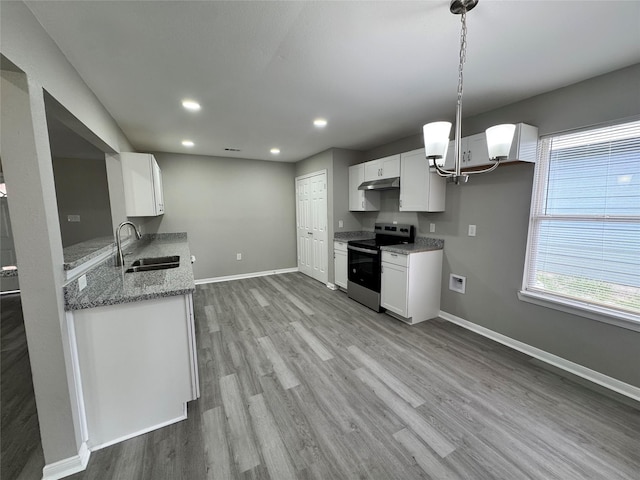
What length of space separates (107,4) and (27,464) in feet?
8.19

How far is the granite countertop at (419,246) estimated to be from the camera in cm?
315

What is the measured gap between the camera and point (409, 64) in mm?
1850

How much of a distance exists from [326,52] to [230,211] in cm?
395

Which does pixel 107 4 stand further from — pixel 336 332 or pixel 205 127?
pixel 336 332

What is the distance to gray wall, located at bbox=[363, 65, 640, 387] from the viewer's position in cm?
200

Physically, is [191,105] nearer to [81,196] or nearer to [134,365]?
[134,365]

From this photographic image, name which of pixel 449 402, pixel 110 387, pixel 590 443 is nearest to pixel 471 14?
pixel 449 402

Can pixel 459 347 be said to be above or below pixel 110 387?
below

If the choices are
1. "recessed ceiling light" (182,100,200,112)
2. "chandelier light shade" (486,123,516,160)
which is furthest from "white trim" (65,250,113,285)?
"chandelier light shade" (486,123,516,160)

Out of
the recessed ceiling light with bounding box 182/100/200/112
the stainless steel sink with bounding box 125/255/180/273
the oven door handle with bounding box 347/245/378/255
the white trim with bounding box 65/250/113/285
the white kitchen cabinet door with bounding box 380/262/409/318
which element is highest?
the recessed ceiling light with bounding box 182/100/200/112

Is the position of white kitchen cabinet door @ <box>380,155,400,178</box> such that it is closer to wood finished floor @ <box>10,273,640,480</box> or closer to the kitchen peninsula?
wood finished floor @ <box>10,273,640,480</box>

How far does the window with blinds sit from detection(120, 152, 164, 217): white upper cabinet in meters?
4.17

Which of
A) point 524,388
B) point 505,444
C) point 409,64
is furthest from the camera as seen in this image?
point 524,388

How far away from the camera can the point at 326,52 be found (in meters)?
1.70
